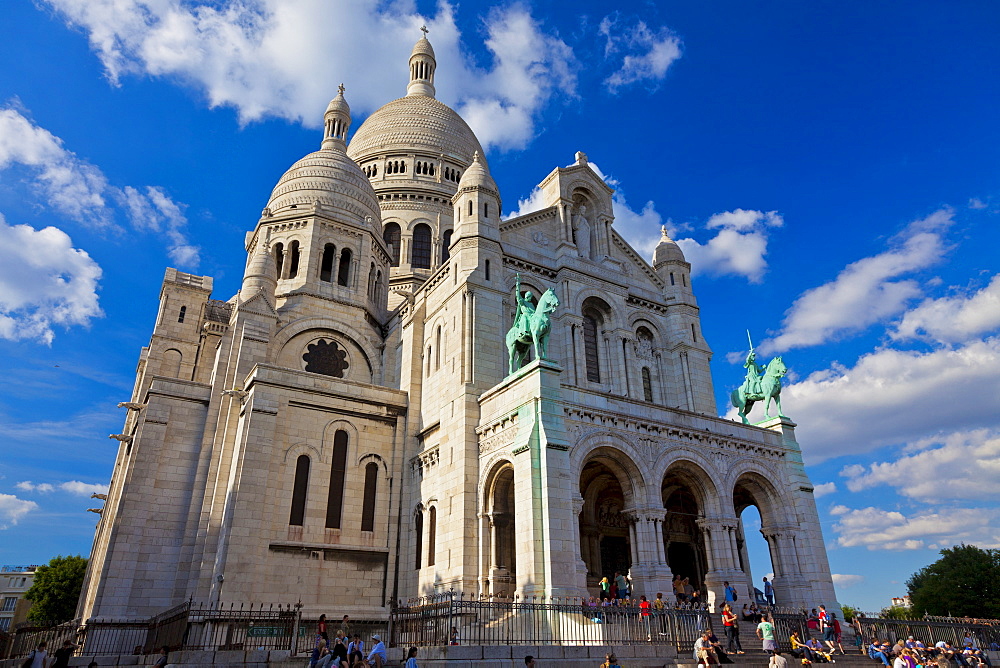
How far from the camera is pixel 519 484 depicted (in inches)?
845

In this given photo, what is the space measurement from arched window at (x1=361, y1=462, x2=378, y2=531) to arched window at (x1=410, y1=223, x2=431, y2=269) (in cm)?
1982

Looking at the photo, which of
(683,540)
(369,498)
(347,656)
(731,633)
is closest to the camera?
(347,656)

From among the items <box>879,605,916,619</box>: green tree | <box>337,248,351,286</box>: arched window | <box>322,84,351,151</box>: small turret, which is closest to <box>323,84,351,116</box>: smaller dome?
<box>322,84,351,151</box>: small turret

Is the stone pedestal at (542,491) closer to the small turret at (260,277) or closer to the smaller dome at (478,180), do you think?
the smaller dome at (478,180)

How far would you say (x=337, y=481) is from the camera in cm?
2753

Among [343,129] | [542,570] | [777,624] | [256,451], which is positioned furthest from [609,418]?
[343,129]

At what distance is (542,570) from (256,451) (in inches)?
480

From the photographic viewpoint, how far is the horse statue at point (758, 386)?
28.7m

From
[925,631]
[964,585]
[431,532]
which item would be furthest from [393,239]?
[964,585]

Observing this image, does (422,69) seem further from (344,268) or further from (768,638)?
(768,638)

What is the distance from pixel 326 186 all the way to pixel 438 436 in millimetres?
17141

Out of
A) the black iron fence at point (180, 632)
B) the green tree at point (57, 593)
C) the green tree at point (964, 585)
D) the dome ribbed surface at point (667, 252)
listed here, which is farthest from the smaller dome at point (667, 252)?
the green tree at point (57, 593)

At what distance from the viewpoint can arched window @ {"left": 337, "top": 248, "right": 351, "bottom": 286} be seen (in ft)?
116

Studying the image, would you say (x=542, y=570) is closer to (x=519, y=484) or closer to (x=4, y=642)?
(x=519, y=484)
